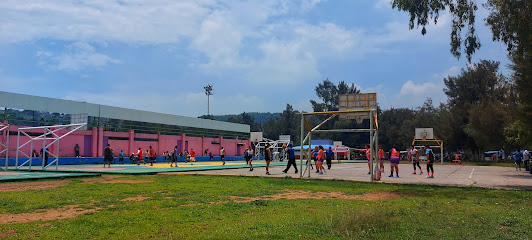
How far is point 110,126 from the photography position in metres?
46.4

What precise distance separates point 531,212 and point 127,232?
8289 millimetres

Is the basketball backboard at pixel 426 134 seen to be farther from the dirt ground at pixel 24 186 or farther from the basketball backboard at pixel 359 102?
the dirt ground at pixel 24 186

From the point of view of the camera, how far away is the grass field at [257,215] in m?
6.46

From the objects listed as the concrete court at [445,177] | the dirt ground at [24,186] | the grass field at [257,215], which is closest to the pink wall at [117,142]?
the concrete court at [445,177]

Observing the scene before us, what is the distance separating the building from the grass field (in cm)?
2972

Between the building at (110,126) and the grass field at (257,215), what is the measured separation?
97.5 ft

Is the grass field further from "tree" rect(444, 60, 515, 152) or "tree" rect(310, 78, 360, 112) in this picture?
"tree" rect(310, 78, 360, 112)

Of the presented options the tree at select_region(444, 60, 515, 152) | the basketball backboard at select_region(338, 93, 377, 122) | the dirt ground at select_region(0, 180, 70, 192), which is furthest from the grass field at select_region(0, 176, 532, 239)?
the tree at select_region(444, 60, 515, 152)

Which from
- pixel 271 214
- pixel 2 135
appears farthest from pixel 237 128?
pixel 271 214

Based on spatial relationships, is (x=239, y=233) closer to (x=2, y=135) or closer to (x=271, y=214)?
(x=271, y=214)

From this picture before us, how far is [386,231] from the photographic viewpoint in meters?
6.70

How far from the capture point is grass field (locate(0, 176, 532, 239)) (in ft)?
21.2

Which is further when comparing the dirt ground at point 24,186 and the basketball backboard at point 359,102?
the basketball backboard at point 359,102

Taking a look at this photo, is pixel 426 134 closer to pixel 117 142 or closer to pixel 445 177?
pixel 445 177
